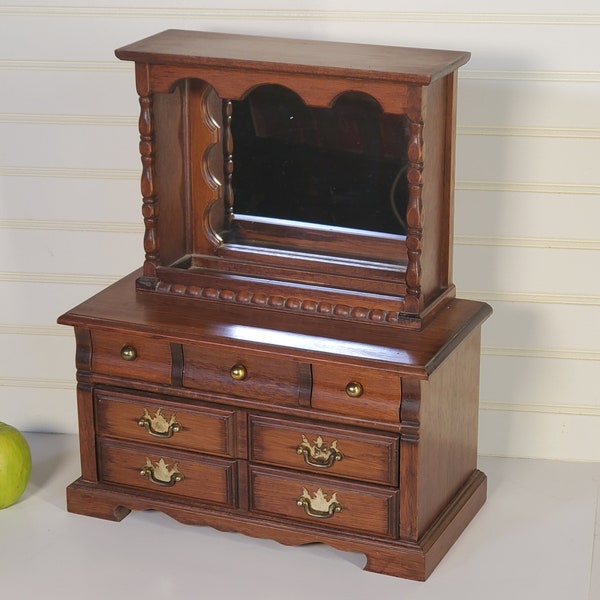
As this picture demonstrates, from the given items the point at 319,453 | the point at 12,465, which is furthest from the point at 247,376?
the point at 12,465

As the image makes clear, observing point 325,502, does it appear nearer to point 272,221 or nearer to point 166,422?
point 166,422

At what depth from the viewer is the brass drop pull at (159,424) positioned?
126 inches

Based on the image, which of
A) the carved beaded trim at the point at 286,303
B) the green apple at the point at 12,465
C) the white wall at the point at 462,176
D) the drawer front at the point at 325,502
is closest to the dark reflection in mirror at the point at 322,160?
the carved beaded trim at the point at 286,303

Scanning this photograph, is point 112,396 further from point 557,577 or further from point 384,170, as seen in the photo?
point 557,577

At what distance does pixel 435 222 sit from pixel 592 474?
3.11 ft

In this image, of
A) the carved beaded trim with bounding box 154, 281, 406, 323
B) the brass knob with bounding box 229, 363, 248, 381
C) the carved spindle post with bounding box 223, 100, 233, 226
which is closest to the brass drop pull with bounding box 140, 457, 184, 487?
the brass knob with bounding box 229, 363, 248, 381

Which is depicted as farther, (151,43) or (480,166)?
(480,166)

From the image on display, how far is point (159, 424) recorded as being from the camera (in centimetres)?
323

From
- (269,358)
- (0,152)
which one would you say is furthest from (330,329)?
(0,152)

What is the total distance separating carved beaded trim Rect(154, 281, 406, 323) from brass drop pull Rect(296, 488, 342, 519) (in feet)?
1.41

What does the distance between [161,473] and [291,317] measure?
1.74ft

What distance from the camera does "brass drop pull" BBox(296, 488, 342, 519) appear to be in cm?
310

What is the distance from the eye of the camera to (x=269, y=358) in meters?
3.05

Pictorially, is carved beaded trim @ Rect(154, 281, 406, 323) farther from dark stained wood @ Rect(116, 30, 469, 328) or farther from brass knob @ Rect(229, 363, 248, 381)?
brass knob @ Rect(229, 363, 248, 381)
